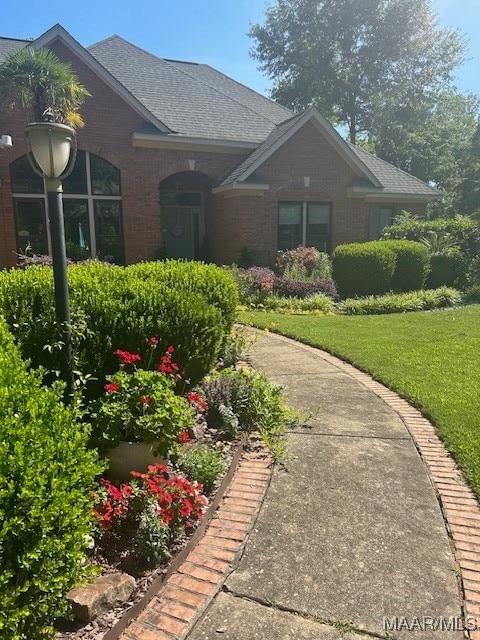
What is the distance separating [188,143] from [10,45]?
6.58 m

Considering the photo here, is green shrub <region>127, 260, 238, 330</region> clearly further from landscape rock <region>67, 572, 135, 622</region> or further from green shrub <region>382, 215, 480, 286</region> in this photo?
green shrub <region>382, 215, 480, 286</region>

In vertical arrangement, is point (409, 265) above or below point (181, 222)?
below

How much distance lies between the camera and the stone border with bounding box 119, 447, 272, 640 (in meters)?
2.22

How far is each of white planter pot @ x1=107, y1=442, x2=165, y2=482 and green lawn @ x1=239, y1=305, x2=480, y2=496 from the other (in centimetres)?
241

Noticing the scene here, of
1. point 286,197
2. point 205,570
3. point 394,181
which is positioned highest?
point 394,181

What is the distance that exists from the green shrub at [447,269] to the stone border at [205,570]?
13.8 metres

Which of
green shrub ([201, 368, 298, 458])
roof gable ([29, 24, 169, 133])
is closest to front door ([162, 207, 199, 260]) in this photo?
roof gable ([29, 24, 169, 133])

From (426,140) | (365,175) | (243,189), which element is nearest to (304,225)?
(243,189)

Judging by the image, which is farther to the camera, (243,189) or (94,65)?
(243,189)

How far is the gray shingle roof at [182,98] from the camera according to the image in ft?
53.9

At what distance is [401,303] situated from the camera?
12.3 meters

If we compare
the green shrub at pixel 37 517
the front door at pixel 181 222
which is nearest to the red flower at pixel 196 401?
the green shrub at pixel 37 517

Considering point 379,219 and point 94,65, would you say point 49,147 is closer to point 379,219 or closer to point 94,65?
point 94,65

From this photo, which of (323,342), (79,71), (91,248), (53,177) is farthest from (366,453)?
(79,71)
